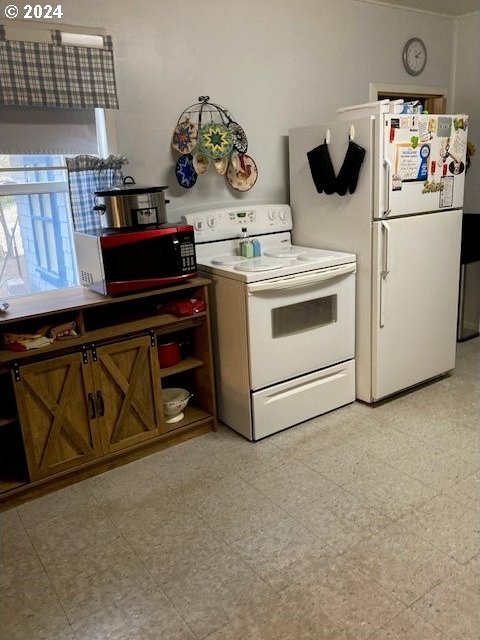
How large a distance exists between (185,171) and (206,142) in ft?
0.65

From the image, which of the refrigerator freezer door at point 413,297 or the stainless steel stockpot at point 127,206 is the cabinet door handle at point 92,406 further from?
the refrigerator freezer door at point 413,297

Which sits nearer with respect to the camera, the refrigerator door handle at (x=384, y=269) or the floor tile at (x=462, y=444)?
the floor tile at (x=462, y=444)

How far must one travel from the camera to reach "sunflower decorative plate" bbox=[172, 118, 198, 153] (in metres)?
2.97

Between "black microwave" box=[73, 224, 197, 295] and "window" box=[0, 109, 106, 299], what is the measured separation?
8.2 inches

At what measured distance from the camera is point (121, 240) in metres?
2.42

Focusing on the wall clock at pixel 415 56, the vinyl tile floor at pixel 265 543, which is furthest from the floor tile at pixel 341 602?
the wall clock at pixel 415 56

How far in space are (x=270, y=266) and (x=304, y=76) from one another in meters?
1.55

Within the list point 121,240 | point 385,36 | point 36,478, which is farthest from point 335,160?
point 36,478

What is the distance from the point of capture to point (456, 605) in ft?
5.68

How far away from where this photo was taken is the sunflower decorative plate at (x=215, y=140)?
3.00m

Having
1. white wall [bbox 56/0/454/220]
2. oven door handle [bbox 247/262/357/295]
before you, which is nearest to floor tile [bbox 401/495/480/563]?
oven door handle [bbox 247/262/357/295]

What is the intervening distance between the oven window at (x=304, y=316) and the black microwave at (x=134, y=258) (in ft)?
1.71

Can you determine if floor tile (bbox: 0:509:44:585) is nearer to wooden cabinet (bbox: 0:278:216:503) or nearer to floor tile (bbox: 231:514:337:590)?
wooden cabinet (bbox: 0:278:216:503)

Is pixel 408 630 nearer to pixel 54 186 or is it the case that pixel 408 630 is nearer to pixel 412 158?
pixel 412 158
